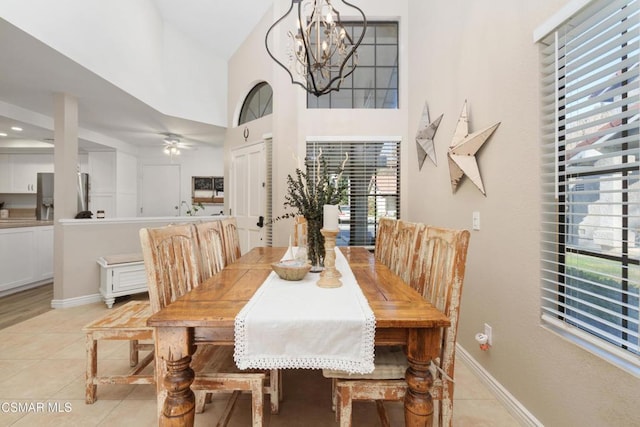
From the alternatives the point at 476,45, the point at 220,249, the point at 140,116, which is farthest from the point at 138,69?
the point at 476,45

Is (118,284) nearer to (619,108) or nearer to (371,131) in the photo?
(371,131)

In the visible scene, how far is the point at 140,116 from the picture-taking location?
4.15m

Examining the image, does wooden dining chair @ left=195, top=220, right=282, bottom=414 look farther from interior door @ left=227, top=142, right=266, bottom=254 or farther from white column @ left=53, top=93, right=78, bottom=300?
white column @ left=53, top=93, right=78, bottom=300

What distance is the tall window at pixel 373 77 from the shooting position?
11.5 feet

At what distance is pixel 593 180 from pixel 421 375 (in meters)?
1.04

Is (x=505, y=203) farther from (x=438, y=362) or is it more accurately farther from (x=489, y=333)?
(x=438, y=362)

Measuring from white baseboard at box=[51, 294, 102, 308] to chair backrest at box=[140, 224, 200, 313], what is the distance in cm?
276

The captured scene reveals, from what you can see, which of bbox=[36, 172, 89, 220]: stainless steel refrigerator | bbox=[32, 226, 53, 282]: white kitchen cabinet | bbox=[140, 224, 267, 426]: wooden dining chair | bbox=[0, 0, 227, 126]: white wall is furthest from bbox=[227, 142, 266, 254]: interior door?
bbox=[36, 172, 89, 220]: stainless steel refrigerator

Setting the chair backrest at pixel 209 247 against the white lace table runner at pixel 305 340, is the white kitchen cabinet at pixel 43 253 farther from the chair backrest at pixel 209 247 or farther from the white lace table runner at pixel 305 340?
the white lace table runner at pixel 305 340

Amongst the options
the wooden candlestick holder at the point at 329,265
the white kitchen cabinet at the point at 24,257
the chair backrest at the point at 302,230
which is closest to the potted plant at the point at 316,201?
the chair backrest at the point at 302,230

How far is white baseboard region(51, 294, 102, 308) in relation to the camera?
10.7 feet

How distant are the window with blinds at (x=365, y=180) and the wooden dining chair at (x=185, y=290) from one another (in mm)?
2093

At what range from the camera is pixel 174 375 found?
3.43ft

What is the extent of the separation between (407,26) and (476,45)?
170 cm
